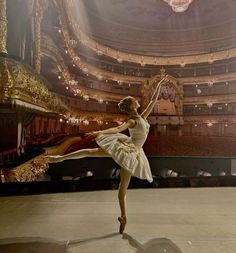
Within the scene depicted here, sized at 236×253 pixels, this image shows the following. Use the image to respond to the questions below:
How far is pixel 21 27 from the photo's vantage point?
5.79m

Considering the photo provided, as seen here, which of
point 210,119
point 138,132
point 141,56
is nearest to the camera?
point 138,132

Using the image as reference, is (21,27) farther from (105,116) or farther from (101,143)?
(105,116)

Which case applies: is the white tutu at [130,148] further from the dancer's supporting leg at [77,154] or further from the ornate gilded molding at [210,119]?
the ornate gilded molding at [210,119]

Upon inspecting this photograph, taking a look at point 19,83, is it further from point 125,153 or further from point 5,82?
point 125,153

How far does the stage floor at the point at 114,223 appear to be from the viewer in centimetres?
253

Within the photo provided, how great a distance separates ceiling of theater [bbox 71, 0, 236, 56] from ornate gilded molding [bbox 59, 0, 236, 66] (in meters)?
0.27

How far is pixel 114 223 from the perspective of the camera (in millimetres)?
3244

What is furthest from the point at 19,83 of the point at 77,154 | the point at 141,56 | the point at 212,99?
the point at 212,99

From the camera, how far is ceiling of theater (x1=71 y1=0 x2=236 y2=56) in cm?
1462

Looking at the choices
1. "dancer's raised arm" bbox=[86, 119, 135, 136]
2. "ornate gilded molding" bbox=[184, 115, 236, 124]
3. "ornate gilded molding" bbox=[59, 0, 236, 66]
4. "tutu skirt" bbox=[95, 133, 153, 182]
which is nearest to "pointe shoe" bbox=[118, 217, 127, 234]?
"tutu skirt" bbox=[95, 133, 153, 182]

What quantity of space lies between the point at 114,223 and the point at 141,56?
13134 millimetres

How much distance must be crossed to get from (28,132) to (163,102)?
10899 millimetres

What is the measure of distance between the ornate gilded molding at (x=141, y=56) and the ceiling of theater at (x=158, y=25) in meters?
0.27

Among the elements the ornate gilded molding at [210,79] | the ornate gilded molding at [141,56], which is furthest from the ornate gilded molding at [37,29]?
the ornate gilded molding at [210,79]
